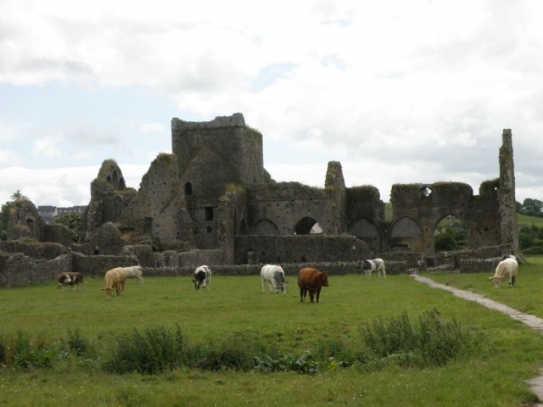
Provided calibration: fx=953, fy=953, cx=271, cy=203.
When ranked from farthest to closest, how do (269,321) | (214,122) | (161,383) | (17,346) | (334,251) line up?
(214,122)
(334,251)
(269,321)
(17,346)
(161,383)

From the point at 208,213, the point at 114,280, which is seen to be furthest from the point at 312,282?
the point at 208,213

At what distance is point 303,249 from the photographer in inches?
2373

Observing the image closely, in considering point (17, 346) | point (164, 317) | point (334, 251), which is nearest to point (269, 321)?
point (164, 317)

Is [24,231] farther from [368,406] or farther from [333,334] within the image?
[368,406]

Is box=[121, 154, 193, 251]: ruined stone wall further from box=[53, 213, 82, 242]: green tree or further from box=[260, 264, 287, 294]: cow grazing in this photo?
box=[260, 264, 287, 294]: cow grazing

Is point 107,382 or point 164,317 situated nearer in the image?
point 107,382

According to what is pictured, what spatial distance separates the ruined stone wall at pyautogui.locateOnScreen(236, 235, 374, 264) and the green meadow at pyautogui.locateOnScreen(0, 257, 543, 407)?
1007 inches

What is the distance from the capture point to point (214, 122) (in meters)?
77.6

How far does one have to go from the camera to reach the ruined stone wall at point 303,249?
58.6 m

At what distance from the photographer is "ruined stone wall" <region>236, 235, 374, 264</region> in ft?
192

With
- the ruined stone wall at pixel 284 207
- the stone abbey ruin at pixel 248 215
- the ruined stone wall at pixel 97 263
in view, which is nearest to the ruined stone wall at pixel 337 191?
the stone abbey ruin at pixel 248 215

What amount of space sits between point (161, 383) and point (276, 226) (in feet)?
181

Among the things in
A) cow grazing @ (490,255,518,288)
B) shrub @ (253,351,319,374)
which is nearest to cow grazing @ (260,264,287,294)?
cow grazing @ (490,255,518,288)

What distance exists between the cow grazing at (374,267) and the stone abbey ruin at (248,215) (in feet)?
11.7
